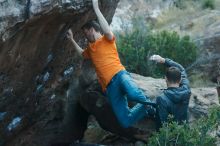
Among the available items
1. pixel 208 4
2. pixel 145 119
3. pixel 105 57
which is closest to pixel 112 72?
pixel 105 57

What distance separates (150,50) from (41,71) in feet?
17.1

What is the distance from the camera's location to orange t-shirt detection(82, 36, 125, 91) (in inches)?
274

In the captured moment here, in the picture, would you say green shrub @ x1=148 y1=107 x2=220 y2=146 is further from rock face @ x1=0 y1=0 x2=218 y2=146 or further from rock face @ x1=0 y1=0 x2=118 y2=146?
rock face @ x1=0 y1=0 x2=118 y2=146

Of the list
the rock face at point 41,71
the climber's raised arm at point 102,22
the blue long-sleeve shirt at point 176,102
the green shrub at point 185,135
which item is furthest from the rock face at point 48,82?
the green shrub at point 185,135

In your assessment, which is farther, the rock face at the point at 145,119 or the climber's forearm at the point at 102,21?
the rock face at the point at 145,119

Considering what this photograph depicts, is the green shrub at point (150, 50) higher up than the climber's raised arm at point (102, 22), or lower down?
lower down

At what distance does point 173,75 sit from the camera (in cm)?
728

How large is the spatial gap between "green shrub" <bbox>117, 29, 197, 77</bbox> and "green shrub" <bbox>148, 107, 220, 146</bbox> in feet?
16.0

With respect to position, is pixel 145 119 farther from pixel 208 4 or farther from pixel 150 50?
pixel 208 4

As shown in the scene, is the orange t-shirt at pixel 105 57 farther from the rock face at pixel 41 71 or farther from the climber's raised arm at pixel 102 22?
the rock face at pixel 41 71

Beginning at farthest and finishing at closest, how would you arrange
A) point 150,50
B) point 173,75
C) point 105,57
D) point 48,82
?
point 150,50 < point 48,82 < point 173,75 < point 105,57

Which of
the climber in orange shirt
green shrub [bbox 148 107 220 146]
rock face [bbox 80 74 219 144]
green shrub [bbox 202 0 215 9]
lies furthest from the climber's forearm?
green shrub [bbox 202 0 215 9]

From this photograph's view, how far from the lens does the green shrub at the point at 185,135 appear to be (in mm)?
6680

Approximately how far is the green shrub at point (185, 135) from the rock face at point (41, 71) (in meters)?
1.69
